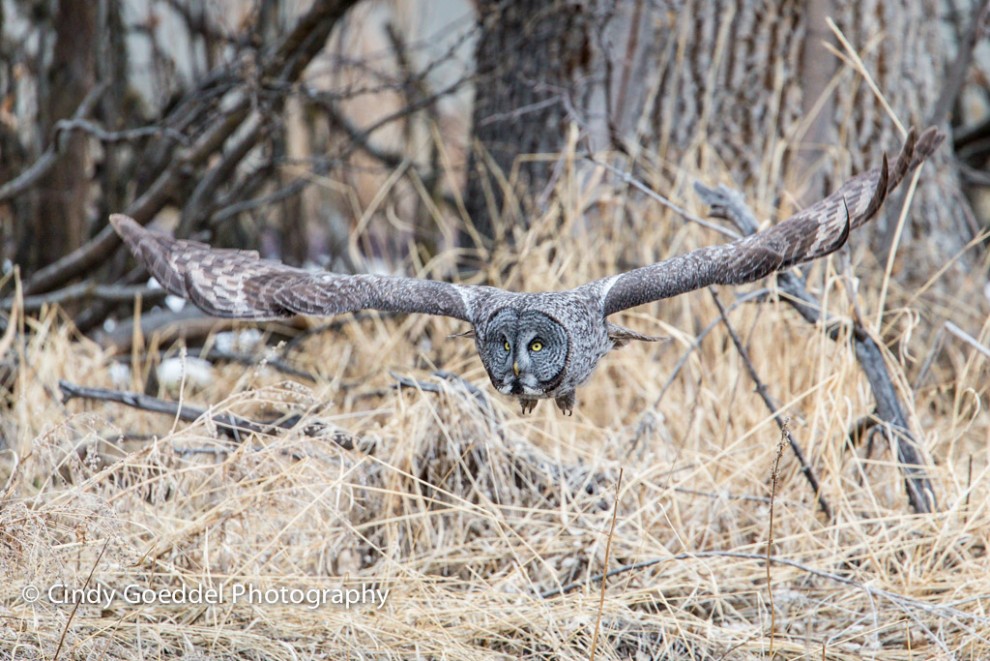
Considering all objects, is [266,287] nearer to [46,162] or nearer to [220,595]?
[220,595]

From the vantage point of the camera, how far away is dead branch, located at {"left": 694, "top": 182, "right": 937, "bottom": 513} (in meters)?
3.23

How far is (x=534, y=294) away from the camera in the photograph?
309 cm

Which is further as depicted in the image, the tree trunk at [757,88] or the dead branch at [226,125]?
the tree trunk at [757,88]

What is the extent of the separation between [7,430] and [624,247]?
8.90 feet

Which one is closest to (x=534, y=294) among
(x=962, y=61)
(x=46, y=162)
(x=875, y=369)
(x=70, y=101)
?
(x=875, y=369)

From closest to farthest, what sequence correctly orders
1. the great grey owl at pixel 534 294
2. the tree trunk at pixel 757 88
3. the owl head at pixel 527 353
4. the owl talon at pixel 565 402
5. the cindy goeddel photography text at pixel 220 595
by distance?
the cindy goeddel photography text at pixel 220 595 < the great grey owl at pixel 534 294 < the owl head at pixel 527 353 < the owl talon at pixel 565 402 < the tree trunk at pixel 757 88

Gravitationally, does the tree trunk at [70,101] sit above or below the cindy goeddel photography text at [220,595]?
above

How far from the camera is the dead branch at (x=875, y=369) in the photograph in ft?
10.6

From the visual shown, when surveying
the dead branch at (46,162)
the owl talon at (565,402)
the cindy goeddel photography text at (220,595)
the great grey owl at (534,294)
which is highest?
the dead branch at (46,162)

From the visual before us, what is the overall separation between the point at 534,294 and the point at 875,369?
3.65 feet

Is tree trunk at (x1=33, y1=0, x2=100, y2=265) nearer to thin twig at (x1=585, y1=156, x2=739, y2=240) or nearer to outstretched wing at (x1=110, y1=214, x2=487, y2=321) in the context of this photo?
outstretched wing at (x1=110, y1=214, x2=487, y2=321)

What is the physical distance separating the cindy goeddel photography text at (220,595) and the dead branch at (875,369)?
1623 mm

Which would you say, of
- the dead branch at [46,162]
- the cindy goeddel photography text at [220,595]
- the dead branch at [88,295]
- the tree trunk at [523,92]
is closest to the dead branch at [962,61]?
the tree trunk at [523,92]

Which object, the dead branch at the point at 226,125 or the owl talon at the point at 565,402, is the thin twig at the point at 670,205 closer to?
the owl talon at the point at 565,402
